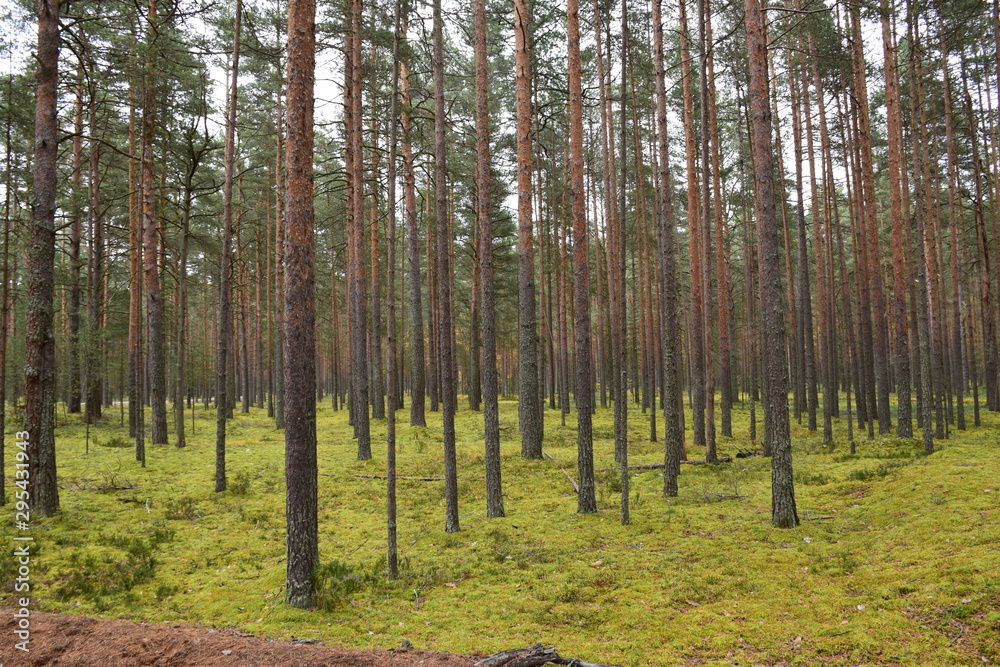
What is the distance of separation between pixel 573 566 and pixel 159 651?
16.3 ft

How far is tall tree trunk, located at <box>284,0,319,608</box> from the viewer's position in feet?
20.5

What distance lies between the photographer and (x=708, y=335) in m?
17.3

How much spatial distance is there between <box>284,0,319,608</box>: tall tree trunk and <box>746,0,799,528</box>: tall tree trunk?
6.88 m

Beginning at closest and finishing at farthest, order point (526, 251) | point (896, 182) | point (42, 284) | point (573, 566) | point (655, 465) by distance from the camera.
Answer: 1. point (573, 566)
2. point (42, 284)
3. point (526, 251)
4. point (655, 465)
5. point (896, 182)

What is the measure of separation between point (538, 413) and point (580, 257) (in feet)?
23.7

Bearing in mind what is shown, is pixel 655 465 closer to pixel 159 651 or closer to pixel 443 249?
pixel 443 249

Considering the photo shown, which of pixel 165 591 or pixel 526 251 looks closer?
pixel 165 591

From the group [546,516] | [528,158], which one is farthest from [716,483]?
[528,158]

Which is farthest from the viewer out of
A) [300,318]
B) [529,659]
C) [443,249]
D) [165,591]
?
[443,249]

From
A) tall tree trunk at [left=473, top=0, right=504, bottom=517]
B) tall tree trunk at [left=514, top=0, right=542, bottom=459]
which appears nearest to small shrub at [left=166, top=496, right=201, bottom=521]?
tall tree trunk at [left=473, top=0, right=504, bottom=517]

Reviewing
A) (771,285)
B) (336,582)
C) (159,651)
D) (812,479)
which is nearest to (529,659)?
(159,651)

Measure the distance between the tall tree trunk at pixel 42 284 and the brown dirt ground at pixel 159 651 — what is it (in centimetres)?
526

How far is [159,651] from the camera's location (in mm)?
4074

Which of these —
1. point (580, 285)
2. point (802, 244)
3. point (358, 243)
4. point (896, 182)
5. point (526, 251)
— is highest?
point (896, 182)
